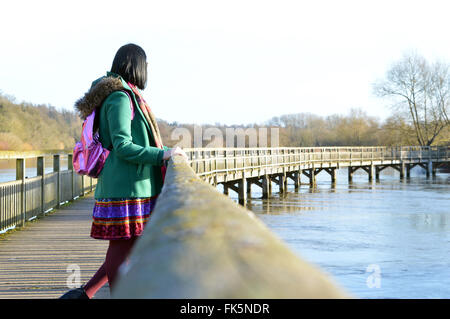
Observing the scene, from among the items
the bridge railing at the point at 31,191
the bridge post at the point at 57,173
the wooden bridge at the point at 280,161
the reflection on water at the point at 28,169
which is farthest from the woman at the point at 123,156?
the reflection on water at the point at 28,169

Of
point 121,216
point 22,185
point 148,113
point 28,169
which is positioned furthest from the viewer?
point 28,169

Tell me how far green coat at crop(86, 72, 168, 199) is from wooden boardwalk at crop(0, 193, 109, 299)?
80.1 inches

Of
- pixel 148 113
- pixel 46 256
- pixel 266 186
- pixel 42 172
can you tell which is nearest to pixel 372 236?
pixel 42 172

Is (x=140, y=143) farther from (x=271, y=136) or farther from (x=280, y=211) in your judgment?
(x=271, y=136)

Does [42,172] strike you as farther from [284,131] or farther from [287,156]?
[284,131]

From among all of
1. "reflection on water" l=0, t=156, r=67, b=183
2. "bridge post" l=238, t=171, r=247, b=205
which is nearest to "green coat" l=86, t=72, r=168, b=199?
"reflection on water" l=0, t=156, r=67, b=183

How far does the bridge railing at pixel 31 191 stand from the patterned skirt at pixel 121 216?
4.87 metres

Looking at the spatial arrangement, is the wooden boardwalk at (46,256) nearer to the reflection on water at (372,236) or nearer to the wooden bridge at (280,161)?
the reflection on water at (372,236)

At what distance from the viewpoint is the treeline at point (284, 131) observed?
204 ft

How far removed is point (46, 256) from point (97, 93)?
4.35 metres

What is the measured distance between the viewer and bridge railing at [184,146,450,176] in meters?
20.1

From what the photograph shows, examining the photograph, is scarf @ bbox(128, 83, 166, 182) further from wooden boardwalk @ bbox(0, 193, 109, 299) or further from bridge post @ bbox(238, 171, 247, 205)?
bridge post @ bbox(238, 171, 247, 205)

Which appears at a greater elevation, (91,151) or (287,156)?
(287,156)

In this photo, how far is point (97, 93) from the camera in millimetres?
2893
